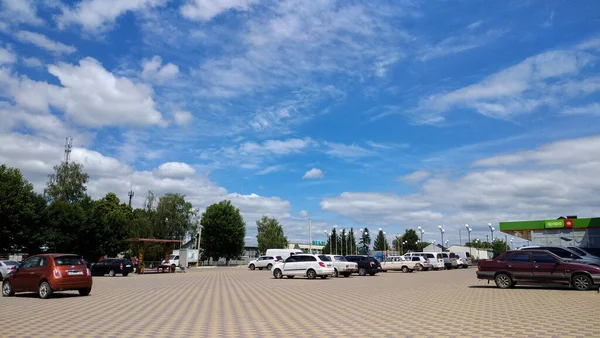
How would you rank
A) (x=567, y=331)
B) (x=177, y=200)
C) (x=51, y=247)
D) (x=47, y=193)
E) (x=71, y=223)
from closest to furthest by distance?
1. (x=567, y=331)
2. (x=51, y=247)
3. (x=71, y=223)
4. (x=47, y=193)
5. (x=177, y=200)

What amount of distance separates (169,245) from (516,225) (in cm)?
3818

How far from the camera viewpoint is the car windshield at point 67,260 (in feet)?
54.2

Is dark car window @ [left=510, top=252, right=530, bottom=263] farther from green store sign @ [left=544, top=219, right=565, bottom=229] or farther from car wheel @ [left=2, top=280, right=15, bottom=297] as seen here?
green store sign @ [left=544, top=219, right=565, bottom=229]

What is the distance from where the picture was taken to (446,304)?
45.3ft

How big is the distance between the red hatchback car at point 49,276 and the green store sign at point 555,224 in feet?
149

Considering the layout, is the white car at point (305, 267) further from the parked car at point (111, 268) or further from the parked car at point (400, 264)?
the parked car at point (111, 268)

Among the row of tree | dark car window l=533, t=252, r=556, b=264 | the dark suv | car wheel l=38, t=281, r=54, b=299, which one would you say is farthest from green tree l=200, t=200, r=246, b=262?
dark car window l=533, t=252, r=556, b=264

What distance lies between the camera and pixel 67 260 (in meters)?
16.8

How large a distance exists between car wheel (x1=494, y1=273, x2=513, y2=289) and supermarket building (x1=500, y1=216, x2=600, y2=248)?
30.4 m

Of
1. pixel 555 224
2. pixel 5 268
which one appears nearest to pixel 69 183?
pixel 5 268

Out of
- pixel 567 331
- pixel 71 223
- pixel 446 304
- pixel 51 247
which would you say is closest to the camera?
pixel 567 331

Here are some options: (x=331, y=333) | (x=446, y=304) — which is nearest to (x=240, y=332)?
(x=331, y=333)

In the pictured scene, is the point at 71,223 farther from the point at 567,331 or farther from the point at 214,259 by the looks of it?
the point at 567,331

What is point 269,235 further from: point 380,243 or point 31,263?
point 31,263
